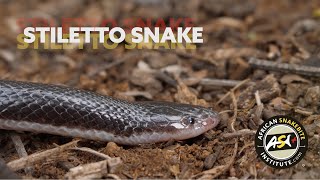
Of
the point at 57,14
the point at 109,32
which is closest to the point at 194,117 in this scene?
the point at 109,32

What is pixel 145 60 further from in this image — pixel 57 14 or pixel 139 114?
pixel 57 14

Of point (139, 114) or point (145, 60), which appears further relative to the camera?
point (145, 60)

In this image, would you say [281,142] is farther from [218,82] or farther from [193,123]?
[218,82]

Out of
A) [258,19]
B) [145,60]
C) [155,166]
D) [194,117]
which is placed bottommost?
[155,166]

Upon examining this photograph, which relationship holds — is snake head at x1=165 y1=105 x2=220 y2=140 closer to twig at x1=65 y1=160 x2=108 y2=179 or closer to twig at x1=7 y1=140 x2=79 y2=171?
twig at x1=65 y1=160 x2=108 y2=179

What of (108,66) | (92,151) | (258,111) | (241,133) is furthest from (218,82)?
(92,151)

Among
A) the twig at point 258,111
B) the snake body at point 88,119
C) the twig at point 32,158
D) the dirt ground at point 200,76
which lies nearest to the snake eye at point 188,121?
the snake body at point 88,119

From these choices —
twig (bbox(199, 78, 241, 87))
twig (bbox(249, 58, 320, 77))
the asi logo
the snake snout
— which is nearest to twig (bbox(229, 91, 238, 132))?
the snake snout
